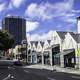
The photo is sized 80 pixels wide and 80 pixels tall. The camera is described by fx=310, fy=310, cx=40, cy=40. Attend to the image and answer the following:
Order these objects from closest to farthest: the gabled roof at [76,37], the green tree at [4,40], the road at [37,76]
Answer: the road at [37,76] < the gabled roof at [76,37] < the green tree at [4,40]

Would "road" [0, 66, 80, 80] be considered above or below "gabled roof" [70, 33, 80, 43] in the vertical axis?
below

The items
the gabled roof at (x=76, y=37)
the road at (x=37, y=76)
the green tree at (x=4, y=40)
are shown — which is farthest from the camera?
the green tree at (x=4, y=40)

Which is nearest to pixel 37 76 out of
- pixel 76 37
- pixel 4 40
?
pixel 76 37

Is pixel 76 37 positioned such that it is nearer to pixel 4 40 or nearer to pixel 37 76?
pixel 4 40

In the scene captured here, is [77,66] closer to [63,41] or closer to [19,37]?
[63,41]

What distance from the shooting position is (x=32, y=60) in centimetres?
10238

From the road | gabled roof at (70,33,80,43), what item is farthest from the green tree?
the road

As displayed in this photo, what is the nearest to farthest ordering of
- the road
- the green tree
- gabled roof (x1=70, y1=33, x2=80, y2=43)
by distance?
the road < gabled roof (x1=70, y1=33, x2=80, y2=43) < the green tree

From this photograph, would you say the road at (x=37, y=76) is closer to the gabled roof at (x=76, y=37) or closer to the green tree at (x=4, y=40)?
the gabled roof at (x=76, y=37)

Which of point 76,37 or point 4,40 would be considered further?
point 4,40

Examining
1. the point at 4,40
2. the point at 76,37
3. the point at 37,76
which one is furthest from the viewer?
Answer: the point at 4,40

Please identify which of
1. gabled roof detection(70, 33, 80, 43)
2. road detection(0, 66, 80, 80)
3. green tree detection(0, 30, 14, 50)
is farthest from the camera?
green tree detection(0, 30, 14, 50)

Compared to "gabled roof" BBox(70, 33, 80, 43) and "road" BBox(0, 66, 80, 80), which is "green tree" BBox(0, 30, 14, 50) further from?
"road" BBox(0, 66, 80, 80)


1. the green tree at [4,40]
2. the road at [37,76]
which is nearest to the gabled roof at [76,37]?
the road at [37,76]
